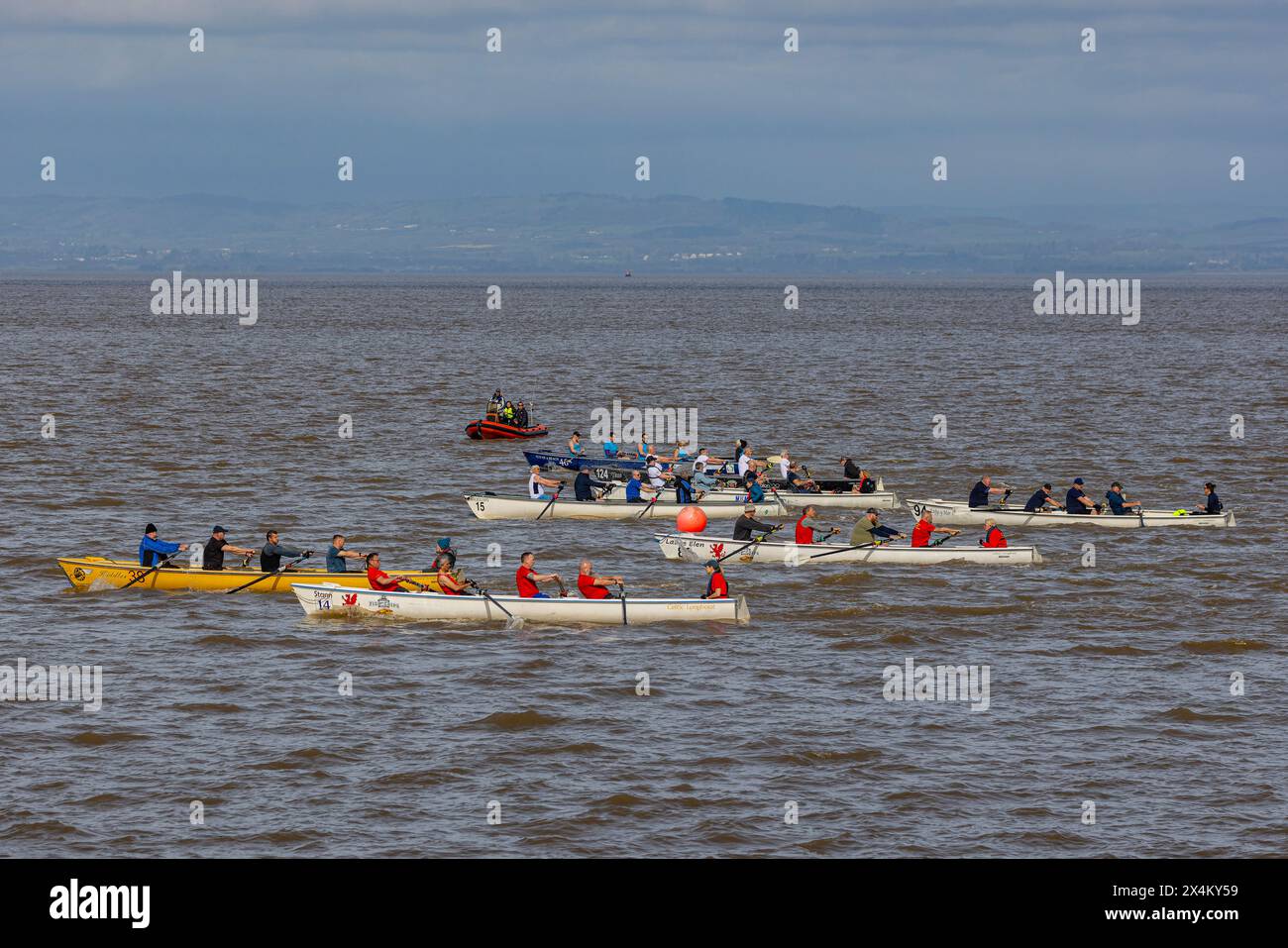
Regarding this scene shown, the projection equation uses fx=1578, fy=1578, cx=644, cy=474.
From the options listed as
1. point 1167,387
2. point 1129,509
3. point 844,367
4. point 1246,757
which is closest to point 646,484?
point 1129,509

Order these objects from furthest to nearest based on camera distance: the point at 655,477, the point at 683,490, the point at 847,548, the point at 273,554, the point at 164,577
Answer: the point at 655,477
the point at 683,490
the point at 847,548
the point at 164,577
the point at 273,554

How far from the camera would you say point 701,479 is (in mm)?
53906

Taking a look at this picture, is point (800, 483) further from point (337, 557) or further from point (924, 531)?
point (337, 557)

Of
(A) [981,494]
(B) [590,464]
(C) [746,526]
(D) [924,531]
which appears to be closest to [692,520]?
(C) [746,526]

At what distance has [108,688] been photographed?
3070cm

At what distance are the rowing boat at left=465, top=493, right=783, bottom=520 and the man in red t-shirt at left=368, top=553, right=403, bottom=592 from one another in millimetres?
14377

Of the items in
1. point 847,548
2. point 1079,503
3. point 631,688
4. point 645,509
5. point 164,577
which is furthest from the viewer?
point 645,509

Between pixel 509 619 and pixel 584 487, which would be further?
pixel 584 487

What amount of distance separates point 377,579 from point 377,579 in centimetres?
2

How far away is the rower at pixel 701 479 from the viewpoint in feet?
173

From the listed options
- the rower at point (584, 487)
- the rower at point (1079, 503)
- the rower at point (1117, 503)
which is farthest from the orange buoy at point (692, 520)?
→ the rower at point (1117, 503)

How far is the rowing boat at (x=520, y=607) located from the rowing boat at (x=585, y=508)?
14.7 m

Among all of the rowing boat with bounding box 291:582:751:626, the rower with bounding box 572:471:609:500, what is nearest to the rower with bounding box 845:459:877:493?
the rower with bounding box 572:471:609:500
